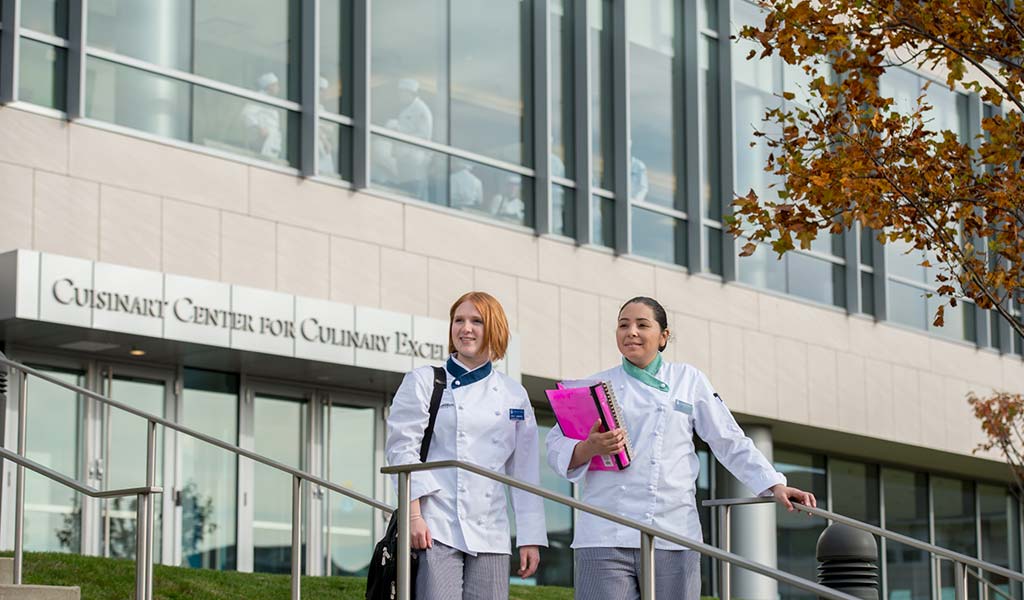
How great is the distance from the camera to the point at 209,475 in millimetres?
17641

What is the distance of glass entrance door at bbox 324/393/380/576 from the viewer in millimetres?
18750

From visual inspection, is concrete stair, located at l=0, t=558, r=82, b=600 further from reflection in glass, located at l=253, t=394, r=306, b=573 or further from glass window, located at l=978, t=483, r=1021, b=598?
glass window, located at l=978, t=483, r=1021, b=598

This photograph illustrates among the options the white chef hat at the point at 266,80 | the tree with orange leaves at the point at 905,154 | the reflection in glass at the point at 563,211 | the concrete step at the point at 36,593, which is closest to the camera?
the concrete step at the point at 36,593

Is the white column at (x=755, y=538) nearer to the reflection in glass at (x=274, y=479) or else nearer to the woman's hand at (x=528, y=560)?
the reflection in glass at (x=274, y=479)

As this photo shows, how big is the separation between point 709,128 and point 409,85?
18.5 ft

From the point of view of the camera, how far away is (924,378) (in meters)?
26.6

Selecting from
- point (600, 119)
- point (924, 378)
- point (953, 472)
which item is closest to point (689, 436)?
point (600, 119)

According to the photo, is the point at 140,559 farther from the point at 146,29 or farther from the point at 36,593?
the point at 146,29

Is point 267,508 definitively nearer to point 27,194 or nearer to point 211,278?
point 211,278

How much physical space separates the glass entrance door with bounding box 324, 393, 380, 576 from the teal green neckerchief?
40.2 feet

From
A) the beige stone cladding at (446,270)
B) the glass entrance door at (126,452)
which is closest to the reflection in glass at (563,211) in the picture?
the beige stone cladding at (446,270)

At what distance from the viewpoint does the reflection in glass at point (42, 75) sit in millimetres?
15766

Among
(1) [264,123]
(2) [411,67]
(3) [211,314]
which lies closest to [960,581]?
(3) [211,314]

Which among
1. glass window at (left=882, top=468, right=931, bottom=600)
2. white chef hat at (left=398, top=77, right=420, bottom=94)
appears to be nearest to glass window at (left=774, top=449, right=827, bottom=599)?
glass window at (left=882, top=468, right=931, bottom=600)
